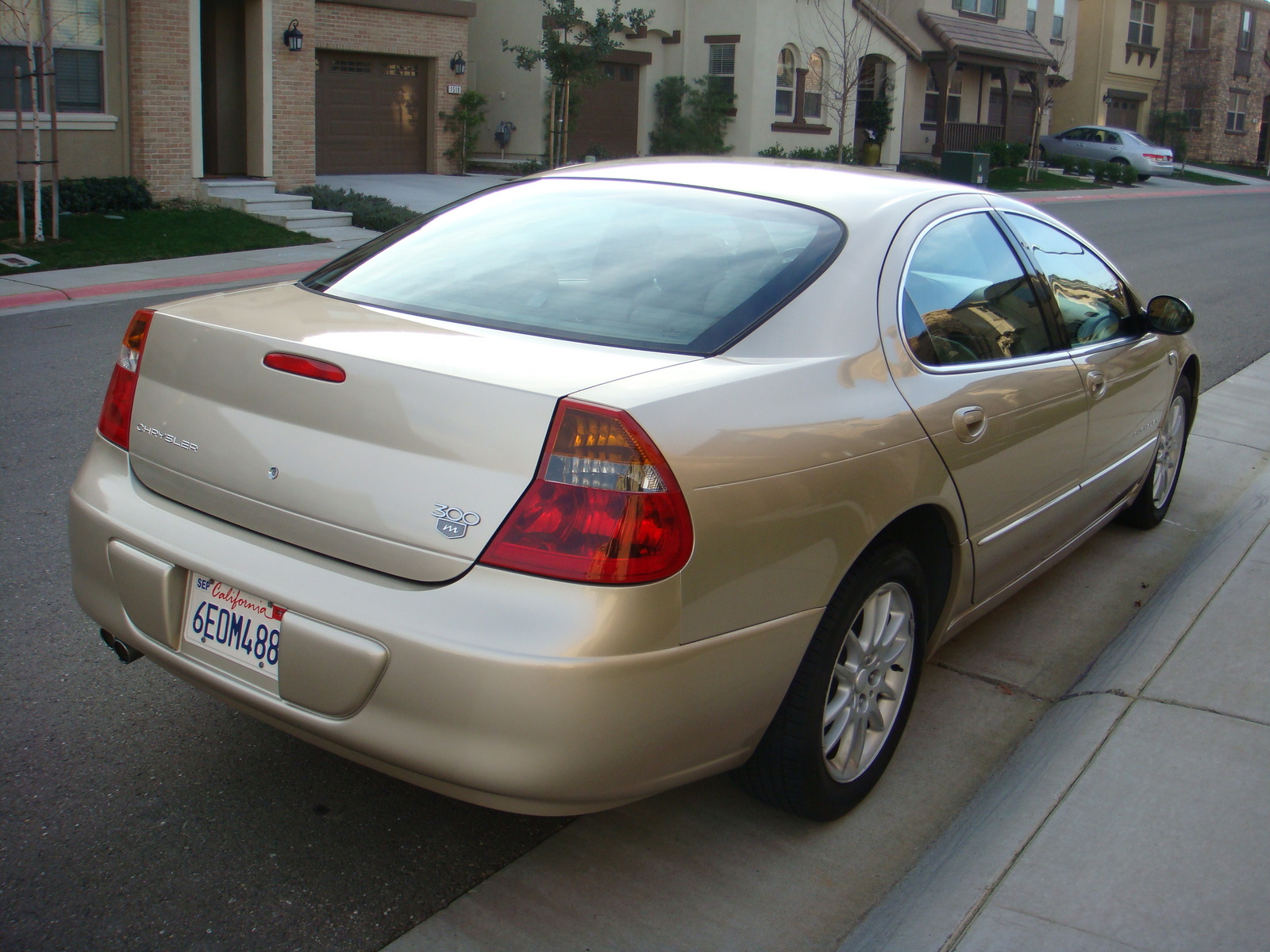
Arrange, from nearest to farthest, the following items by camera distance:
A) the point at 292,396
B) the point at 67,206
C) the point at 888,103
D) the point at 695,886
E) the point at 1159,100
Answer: the point at 292,396 < the point at 695,886 < the point at 67,206 < the point at 888,103 < the point at 1159,100

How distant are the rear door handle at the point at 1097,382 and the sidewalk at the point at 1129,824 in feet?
2.73

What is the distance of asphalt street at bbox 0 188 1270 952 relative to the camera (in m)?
2.62

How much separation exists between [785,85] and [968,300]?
29.1 metres

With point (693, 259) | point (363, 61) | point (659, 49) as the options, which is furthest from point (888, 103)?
point (693, 259)

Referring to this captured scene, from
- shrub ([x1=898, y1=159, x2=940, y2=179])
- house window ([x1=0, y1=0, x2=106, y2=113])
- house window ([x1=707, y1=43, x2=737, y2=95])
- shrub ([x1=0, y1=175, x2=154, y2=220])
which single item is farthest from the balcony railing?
house window ([x1=0, y1=0, x2=106, y2=113])

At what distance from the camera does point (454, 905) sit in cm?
273

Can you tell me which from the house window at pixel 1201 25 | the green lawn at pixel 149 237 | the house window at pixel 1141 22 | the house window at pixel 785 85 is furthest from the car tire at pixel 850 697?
the house window at pixel 1201 25

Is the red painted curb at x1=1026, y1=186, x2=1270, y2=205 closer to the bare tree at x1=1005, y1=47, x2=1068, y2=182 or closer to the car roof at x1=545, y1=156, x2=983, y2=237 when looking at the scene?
the bare tree at x1=1005, y1=47, x2=1068, y2=182

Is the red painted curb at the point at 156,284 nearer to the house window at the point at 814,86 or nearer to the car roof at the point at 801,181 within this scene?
the car roof at the point at 801,181

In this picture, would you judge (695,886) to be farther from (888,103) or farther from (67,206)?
(888,103)

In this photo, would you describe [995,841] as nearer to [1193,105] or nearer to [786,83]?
[786,83]

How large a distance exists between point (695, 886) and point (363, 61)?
23182 mm

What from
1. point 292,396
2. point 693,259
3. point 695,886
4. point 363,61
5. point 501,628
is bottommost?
point 695,886

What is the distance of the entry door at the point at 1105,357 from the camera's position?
4.21 metres
